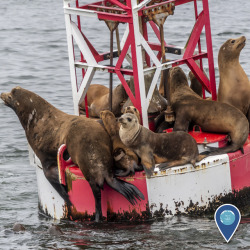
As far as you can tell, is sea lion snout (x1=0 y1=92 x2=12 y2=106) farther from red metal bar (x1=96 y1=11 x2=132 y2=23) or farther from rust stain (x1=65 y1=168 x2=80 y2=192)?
red metal bar (x1=96 y1=11 x2=132 y2=23)

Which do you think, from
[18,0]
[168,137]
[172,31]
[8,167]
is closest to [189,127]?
[168,137]

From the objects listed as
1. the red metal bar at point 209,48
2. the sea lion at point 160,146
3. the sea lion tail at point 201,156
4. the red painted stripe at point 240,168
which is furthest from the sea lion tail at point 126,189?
the red metal bar at point 209,48

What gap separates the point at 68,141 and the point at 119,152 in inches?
26.0

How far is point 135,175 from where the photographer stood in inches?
398

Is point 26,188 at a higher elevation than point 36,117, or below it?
below

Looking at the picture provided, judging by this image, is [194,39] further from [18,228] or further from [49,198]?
[18,228]

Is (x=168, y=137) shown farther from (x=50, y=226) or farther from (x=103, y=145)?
(x=50, y=226)

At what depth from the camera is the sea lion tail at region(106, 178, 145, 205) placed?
10086 mm

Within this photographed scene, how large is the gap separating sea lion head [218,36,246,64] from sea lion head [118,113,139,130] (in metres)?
1.91

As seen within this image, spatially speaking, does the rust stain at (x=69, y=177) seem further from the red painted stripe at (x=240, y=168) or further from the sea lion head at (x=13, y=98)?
the red painted stripe at (x=240, y=168)

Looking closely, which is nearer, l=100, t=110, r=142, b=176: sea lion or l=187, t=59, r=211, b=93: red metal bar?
l=100, t=110, r=142, b=176: sea lion

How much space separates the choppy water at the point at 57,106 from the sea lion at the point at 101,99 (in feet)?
4.43

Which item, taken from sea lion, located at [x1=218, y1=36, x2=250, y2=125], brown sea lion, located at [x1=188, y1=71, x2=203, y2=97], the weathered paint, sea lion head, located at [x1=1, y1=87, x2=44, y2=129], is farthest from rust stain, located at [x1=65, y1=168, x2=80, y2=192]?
brown sea lion, located at [x1=188, y1=71, x2=203, y2=97]

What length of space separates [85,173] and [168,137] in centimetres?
107
